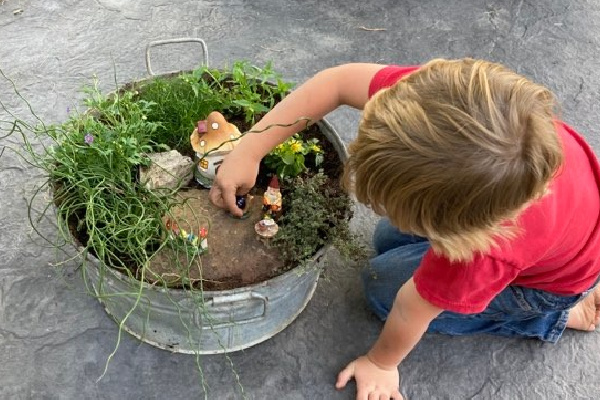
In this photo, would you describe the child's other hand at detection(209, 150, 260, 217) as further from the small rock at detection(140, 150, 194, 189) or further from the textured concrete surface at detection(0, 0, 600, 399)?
the textured concrete surface at detection(0, 0, 600, 399)

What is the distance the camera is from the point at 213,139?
1.20 meters

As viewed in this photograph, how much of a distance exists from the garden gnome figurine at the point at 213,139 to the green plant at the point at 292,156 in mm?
96

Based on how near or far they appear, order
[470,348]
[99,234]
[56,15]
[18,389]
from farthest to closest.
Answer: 1. [56,15]
2. [470,348]
3. [18,389]
4. [99,234]

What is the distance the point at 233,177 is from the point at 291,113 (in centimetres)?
17

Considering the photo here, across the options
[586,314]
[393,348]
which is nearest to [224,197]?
[393,348]

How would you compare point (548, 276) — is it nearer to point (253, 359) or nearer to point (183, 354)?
point (253, 359)

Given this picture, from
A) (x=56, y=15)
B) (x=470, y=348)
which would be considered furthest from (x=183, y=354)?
(x=56, y=15)

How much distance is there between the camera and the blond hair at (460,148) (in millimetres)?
774

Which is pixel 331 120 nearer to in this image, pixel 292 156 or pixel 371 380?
pixel 292 156

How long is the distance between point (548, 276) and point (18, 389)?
3.52 feet

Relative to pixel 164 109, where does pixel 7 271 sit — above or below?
below

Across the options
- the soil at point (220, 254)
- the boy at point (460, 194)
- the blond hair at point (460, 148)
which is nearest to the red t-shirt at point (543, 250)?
the boy at point (460, 194)

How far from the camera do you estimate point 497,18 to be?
2.21 metres

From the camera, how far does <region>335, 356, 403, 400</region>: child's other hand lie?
4.18 feet
